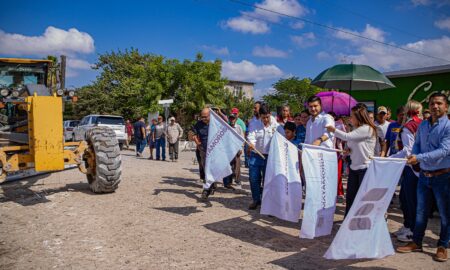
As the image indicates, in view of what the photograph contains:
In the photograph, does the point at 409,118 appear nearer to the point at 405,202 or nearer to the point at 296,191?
the point at 405,202

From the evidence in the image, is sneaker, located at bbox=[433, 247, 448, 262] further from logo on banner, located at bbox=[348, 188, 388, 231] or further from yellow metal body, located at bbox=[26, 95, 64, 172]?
yellow metal body, located at bbox=[26, 95, 64, 172]

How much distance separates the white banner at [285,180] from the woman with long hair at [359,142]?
0.67 metres

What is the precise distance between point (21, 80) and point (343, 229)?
769 centimetres

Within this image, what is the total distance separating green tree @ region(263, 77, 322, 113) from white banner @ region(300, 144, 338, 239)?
35966 millimetres

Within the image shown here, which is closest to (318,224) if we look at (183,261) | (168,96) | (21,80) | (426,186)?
(426,186)

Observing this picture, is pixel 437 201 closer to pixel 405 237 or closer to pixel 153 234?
pixel 405 237

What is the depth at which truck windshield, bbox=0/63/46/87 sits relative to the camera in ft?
25.5

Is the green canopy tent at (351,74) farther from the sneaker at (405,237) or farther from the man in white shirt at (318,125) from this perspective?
the sneaker at (405,237)

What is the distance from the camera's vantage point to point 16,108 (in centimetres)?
817

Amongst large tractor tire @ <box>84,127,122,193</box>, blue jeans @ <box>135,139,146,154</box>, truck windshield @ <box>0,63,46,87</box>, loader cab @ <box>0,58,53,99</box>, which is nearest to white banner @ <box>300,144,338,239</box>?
large tractor tire @ <box>84,127,122,193</box>

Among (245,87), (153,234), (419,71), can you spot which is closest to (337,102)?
(419,71)

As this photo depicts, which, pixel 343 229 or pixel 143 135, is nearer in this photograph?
pixel 343 229

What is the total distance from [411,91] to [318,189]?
12.8 meters

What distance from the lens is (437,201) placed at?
390cm
